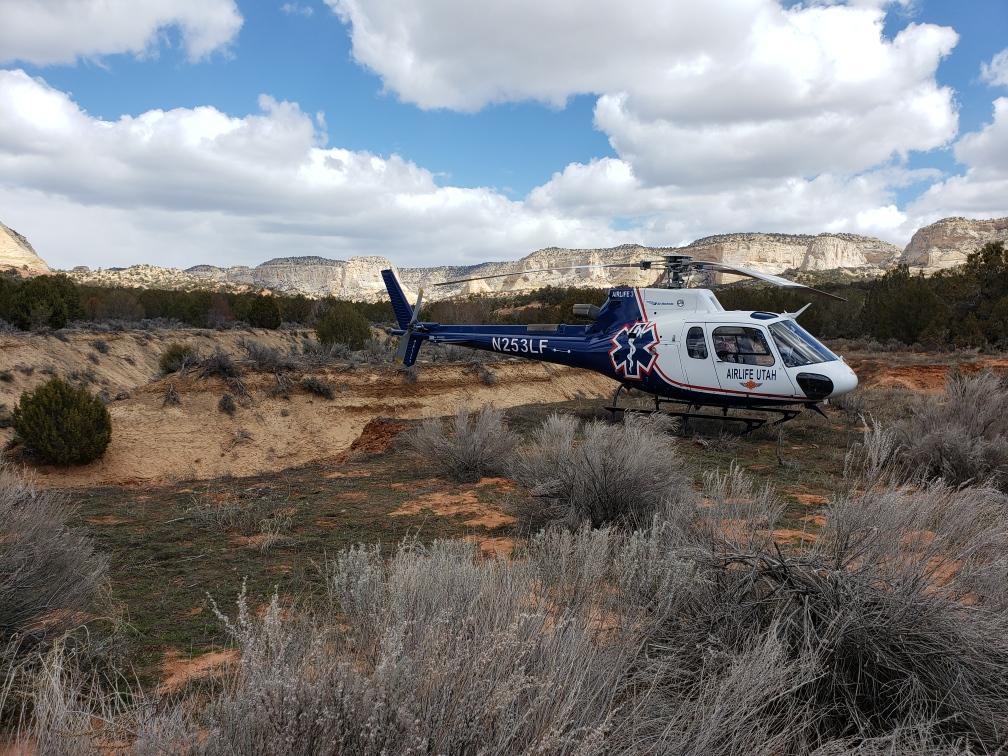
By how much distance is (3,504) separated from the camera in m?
3.46

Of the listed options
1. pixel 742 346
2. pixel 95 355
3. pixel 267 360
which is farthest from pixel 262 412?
pixel 95 355

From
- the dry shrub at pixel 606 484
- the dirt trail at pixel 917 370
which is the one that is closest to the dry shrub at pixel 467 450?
the dry shrub at pixel 606 484

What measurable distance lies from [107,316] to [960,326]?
162 ft

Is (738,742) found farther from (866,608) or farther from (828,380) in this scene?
(828,380)

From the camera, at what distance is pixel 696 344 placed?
33.8 feet

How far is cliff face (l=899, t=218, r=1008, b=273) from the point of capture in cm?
11838

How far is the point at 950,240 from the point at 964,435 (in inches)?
5925

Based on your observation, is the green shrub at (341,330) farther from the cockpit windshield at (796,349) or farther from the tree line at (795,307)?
the cockpit windshield at (796,349)

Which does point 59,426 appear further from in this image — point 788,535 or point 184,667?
point 788,535

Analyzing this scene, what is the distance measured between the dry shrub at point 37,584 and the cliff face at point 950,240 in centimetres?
14158

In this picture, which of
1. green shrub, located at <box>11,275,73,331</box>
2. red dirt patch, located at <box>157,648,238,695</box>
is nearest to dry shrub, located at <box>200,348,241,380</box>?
red dirt patch, located at <box>157,648,238,695</box>

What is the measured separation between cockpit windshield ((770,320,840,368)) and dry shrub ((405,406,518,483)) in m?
4.70

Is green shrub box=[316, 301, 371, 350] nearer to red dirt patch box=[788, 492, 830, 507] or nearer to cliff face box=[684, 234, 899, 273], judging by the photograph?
red dirt patch box=[788, 492, 830, 507]

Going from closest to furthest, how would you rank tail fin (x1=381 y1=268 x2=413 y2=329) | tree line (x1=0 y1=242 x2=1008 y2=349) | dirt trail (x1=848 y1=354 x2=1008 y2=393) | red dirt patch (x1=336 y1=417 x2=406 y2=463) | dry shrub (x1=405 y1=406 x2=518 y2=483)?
dry shrub (x1=405 y1=406 x2=518 y2=483)
red dirt patch (x1=336 y1=417 x2=406 y2=463)
tail fin (x1=381 y1=268 x2=413 y2=329)
dirt trail (x1=848 y1=354 x2=1008 y2=393)
tree line (x1=0 y1=242 x2=1008 y2=349)
